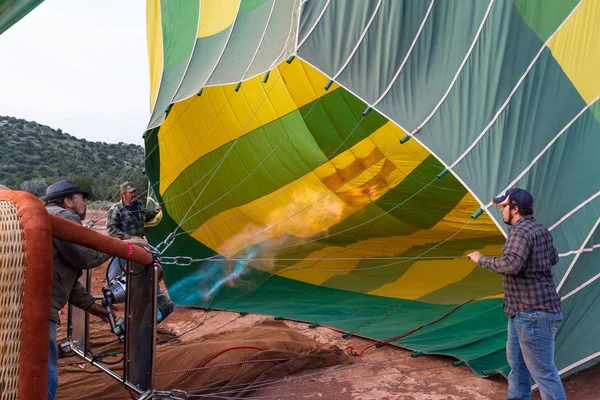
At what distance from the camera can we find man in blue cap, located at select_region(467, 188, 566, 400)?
279 cm

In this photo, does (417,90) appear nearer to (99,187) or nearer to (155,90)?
(155,90)

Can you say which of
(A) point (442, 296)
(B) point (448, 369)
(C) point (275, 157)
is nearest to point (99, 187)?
(C) point (275, 157)

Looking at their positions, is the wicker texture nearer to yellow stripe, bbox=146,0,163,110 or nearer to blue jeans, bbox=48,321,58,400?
blue jeans, bbox=48,321,58,400

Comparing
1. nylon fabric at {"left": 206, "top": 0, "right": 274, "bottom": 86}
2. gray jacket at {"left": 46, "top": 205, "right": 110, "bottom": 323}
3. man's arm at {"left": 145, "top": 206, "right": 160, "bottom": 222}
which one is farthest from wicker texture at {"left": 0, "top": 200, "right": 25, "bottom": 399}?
man's arm at {"left": 145, "top": 206, "right": 160, "bottom": 222}

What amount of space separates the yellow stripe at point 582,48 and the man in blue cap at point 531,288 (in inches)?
39.3

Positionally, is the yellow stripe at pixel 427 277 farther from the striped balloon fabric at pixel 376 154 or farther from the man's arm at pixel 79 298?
the man's arm at pixel 79 298

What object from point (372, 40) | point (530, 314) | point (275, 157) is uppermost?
point (372, 40)

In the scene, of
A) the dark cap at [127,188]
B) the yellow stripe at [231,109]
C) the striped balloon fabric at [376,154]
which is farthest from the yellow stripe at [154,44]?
the dark cap at [127,188]

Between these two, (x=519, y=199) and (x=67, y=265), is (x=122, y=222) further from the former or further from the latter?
(x=519, y=199)

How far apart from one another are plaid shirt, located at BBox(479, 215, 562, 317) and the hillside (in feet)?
52.4

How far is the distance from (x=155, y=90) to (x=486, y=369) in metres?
3.67

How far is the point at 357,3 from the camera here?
389 cm

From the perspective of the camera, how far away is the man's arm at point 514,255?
2.77 metres

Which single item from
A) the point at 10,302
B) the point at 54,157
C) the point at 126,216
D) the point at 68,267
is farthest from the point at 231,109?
the point at 54,157
